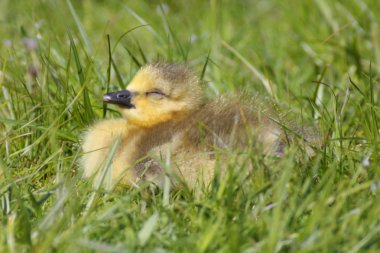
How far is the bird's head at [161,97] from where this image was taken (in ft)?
11.9

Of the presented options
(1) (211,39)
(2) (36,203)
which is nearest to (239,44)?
(1) (211,39)

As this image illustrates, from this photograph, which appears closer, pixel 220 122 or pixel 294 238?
pixel 294 238

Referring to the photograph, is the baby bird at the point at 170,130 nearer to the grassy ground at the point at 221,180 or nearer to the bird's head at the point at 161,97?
the bird's head at the point at 161,97

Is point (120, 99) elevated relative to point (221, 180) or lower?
elevated

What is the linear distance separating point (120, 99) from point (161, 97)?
174mm

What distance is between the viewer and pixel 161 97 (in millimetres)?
3658

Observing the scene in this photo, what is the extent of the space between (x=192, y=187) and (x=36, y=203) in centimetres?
63

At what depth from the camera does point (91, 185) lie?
3090 mm

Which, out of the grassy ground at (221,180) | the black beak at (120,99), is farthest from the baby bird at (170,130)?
the grassy ground at (221,180)

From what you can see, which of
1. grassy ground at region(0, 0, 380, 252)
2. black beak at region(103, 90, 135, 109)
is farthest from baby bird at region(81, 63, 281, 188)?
grassy ground at region(0, 0, 380, 252)

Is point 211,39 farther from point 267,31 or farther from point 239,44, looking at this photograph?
point 267,31

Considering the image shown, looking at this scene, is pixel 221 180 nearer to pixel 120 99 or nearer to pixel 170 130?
pixel 170 130

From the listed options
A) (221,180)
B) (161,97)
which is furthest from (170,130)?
(221,180)

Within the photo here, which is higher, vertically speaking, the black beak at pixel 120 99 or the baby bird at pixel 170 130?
the black beak at pixel 120 99
